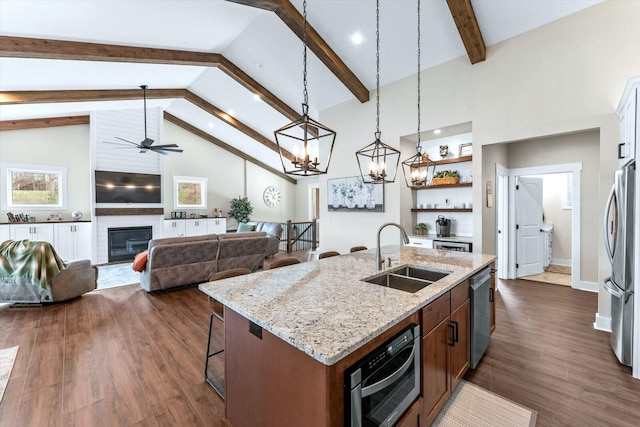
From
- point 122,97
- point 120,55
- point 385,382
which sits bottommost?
point 385,382

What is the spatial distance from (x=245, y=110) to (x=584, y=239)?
300 inches

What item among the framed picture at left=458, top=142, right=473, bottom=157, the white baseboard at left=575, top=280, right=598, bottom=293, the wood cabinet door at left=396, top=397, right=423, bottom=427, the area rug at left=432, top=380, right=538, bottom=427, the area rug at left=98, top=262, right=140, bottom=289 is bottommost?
the area rug at left=432, top=380, right=538, bottom=427

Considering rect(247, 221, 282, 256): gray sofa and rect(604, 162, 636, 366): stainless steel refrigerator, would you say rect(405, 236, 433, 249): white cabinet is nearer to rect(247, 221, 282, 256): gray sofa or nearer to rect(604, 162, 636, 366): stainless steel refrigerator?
rect(604, 162, 636, 366): stainless steel refrigerator

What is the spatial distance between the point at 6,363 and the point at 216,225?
6.81m

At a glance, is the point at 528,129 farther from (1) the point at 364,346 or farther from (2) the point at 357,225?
(1) the point at 364,346

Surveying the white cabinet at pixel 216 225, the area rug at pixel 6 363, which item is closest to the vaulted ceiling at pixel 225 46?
the area rug at pixel 6 363

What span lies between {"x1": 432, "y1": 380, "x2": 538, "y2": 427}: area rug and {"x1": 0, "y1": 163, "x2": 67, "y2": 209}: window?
8906 millimetres

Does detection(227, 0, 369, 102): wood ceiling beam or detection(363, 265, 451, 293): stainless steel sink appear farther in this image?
detection(227, 0, 369, 102): wood ceiling beam

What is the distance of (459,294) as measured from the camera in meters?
2.08

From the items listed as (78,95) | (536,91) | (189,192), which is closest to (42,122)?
(78,95)

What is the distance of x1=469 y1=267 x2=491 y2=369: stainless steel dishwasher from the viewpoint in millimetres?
2286

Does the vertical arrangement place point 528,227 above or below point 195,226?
above

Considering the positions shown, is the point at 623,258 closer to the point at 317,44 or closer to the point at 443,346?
the point at 443,346

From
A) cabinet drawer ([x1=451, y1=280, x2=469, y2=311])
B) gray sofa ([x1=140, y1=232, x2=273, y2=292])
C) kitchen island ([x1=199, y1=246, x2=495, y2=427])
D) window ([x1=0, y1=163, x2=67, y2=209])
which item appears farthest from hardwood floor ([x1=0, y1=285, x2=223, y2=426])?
window ([x1=0, y1=163, x2=67, y2=209])
